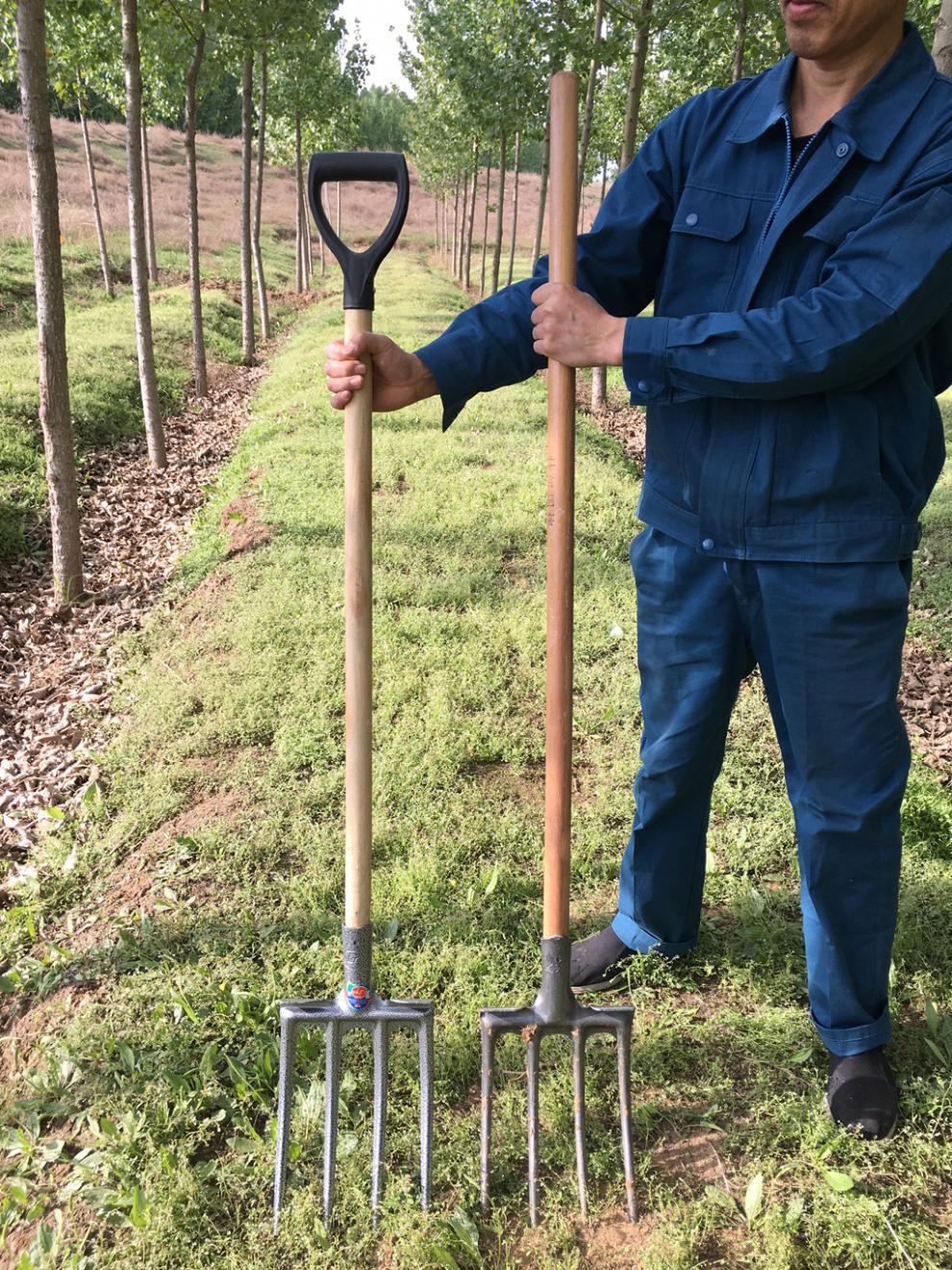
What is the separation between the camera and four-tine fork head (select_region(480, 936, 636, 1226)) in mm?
2055

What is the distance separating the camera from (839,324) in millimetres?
1730

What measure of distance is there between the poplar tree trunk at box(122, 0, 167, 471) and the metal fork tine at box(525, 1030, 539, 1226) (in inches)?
301

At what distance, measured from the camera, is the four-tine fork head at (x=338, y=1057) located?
204 cm

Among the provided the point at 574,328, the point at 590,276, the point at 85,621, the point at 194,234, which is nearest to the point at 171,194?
the point at 194,234

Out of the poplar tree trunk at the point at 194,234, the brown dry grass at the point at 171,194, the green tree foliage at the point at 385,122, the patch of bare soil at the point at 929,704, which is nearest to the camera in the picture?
the patch of bare soil at the point at 929,704

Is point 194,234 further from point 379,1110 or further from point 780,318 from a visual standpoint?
point 379,1110

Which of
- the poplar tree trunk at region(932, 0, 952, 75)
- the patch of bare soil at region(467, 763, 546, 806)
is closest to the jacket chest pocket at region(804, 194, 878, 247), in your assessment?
the patch of bare soil at region(467, 763, 546, 806)

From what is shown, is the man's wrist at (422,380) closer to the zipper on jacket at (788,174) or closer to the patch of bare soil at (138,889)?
the zipper on jacket at (788,174)

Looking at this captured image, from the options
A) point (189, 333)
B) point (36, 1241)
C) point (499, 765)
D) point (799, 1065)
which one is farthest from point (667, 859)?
point (189, 333)

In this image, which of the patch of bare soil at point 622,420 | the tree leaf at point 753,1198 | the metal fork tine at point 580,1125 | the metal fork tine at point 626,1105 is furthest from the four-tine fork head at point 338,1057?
the patch of bare soil at point 622,420

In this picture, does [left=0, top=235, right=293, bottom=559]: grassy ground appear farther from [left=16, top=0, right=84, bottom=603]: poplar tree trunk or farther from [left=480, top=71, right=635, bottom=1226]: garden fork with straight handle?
[left=480, top=71, right=635, bottom=1226]: garden fork with straight handle

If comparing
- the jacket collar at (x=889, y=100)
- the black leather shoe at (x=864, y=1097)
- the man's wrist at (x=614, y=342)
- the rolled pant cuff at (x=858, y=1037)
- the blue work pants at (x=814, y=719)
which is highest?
the jacket collar at (x=889, y=100)

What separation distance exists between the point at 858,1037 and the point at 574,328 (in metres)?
1.79

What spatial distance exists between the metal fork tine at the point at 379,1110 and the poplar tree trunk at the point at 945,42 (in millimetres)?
4644
